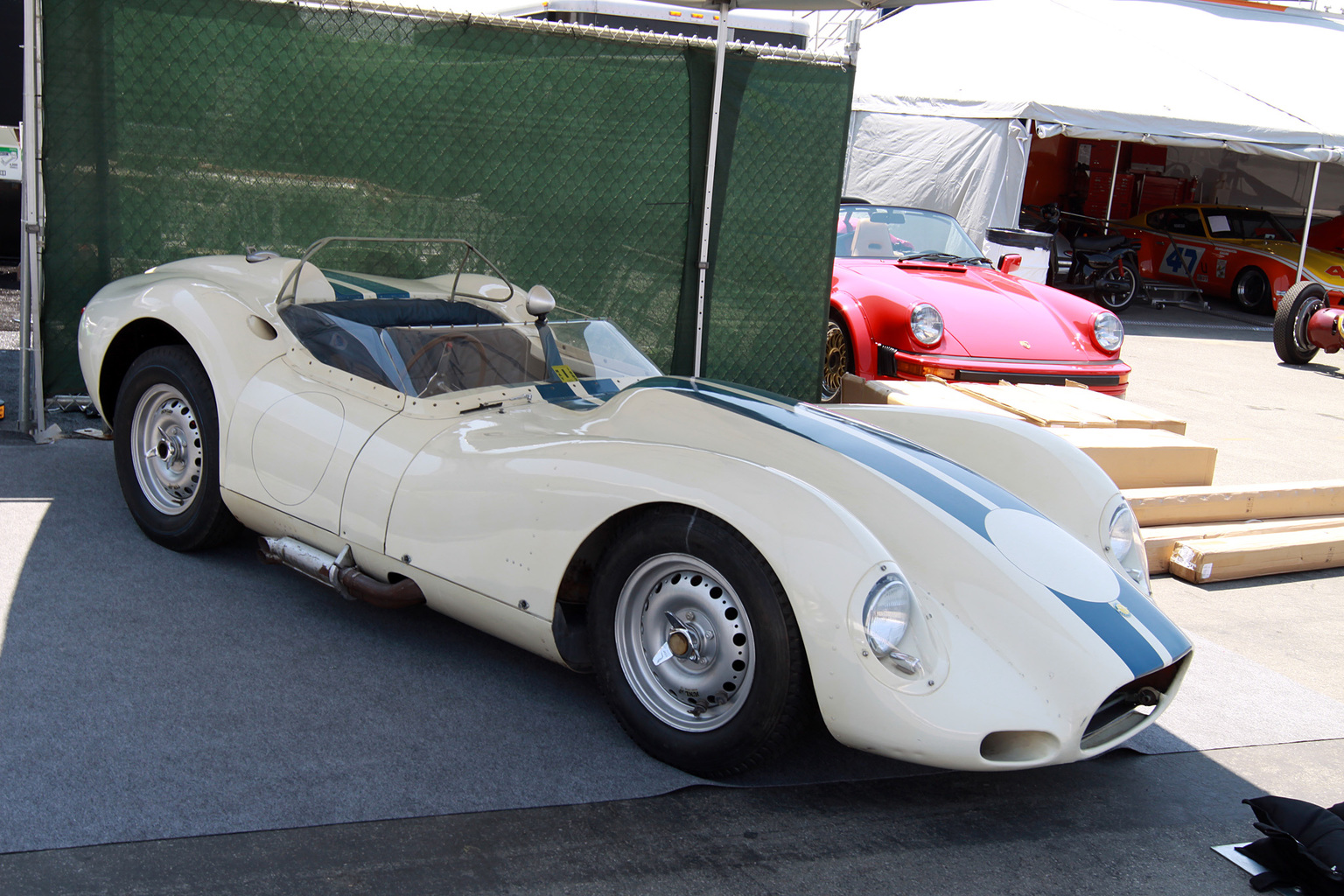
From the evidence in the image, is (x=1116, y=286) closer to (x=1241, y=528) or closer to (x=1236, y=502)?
(x=1236, y=502)

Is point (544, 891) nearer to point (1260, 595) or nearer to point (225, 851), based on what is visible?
point (225, 851)

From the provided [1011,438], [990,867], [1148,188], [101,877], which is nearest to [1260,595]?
[1011,438]

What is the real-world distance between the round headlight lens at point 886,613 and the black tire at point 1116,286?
1423 centimetres

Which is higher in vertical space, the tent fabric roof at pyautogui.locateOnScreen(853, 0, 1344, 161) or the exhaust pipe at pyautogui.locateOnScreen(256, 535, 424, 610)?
the tent fabric roof at pyautogui.locateOnScreen(853, 0, 1344, 161)

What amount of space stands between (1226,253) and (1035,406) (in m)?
12.9

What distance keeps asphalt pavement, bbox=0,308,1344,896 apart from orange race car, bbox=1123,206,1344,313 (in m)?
13.9

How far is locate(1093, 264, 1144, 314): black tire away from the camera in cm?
1530

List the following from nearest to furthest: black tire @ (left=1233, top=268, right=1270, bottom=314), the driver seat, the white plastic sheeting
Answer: the driver seat, the white plastic sheeting, black tire @ (left=1233, top=268, right=1270, bottom=314)

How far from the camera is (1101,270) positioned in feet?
50.4

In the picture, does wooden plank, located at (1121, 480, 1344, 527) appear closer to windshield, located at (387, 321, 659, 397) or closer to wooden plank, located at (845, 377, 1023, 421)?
wooden plank, located at (845, 377, 1023, 421)

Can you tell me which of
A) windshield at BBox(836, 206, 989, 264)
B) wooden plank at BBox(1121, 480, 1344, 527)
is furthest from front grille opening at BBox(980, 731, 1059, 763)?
windshield at BBox(836, 206, 989, 264)

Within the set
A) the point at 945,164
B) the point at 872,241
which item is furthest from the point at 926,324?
the point at 945,164

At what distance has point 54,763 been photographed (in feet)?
8.10

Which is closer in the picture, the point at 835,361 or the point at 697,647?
the point at 697,647
